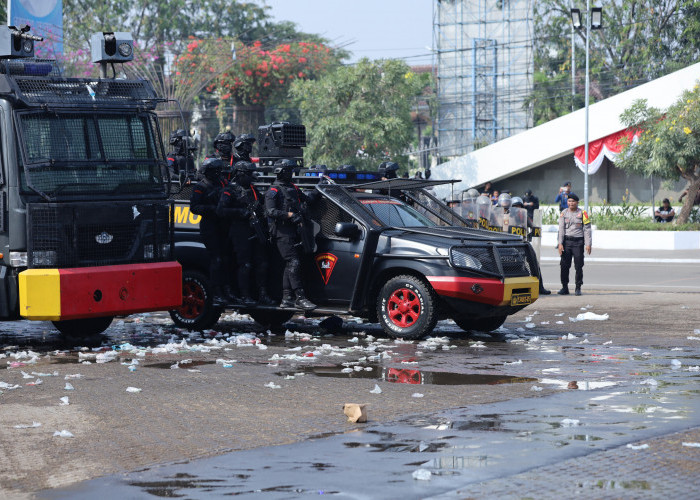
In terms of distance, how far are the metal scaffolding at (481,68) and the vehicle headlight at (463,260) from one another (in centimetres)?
5210

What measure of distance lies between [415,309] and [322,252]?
4.52ft

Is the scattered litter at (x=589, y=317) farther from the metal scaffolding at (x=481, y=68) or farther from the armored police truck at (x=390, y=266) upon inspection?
the metal scaffolding at (x=481, y=68)

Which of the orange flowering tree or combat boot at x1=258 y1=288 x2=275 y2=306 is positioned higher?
the orange flowering tree

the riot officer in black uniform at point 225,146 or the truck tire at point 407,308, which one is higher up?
the riot officer in black uniform at point 225,146

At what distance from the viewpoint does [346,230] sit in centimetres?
1337

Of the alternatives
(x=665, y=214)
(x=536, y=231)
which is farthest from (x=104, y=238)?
(x=665, y=214)

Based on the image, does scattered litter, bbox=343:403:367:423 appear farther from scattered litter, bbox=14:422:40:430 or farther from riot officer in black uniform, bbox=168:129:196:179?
riot officer in black uniform, bbox=168:129:196:179

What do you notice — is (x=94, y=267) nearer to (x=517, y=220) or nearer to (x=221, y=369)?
(x=221, y=369)

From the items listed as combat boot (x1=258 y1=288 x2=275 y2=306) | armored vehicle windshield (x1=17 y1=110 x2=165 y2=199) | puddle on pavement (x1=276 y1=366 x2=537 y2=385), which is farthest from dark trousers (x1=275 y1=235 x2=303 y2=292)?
puddle on pavement (x1=276 y1=366 x2=537 y2=385)

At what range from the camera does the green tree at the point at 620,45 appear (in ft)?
215

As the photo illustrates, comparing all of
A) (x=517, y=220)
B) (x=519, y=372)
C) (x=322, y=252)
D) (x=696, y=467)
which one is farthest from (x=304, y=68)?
(x=696, y=467)

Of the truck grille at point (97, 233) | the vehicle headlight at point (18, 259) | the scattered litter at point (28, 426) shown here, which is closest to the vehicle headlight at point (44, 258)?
the truck grille at point (97, 233)

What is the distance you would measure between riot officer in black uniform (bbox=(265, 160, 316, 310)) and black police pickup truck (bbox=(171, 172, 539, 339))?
207mm

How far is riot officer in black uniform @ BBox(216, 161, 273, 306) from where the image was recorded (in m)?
14.0
